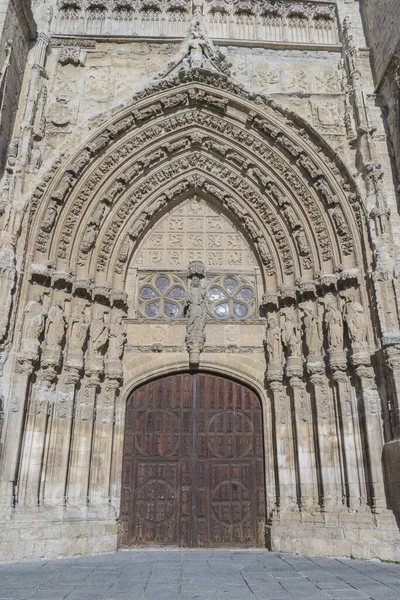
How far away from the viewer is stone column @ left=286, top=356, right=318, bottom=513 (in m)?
7.93

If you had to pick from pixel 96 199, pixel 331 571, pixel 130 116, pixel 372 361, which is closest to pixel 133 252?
pixel 96 199

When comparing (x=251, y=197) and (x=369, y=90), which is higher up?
(x=369, y=90)

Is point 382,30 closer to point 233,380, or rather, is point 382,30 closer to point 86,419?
point 233,380

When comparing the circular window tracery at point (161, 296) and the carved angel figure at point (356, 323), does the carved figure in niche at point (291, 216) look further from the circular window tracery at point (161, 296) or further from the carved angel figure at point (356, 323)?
the circular window tracery at point (161, 296)

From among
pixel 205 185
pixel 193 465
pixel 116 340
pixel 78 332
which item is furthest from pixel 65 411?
pixel 205 185

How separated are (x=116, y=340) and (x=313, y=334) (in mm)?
3525

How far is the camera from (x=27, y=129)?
29.0 ft

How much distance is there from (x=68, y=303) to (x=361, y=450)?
17.8 feet

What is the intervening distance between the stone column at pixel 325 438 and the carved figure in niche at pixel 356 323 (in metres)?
0.72

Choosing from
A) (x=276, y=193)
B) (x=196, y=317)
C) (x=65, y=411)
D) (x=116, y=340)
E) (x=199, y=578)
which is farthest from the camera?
(x=276, y=193)

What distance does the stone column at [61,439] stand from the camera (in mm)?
7582

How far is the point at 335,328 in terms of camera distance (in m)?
8.30

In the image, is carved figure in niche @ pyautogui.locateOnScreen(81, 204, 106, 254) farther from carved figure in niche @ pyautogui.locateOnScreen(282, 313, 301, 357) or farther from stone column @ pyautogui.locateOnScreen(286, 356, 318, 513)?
stone column @ pyautogui.locateOnScreen(286, 356, 318, 513)

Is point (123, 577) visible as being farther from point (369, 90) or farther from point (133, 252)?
point (369, 90)
